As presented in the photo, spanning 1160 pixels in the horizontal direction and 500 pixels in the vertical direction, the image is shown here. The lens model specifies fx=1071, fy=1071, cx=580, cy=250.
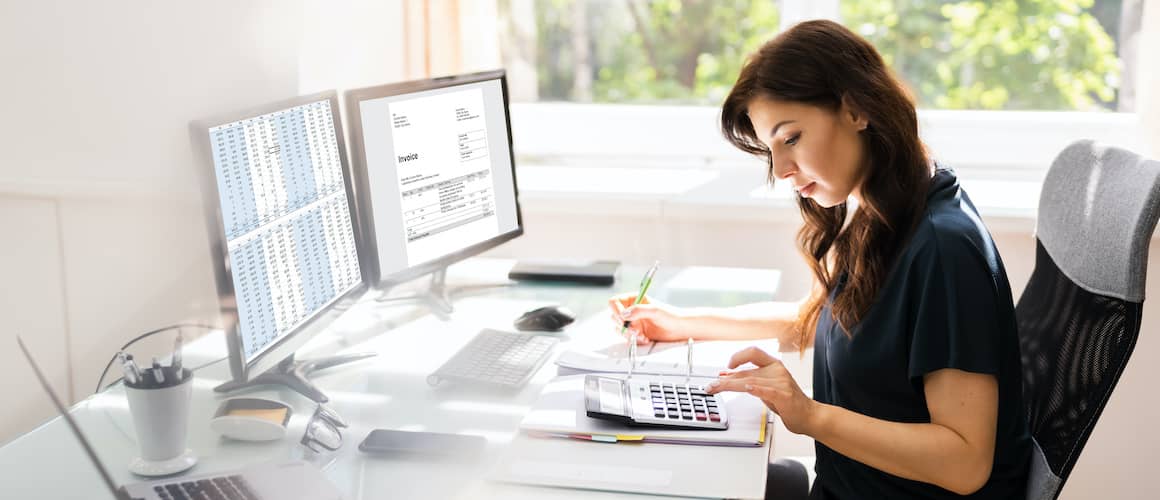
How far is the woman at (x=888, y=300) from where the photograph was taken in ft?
3.98

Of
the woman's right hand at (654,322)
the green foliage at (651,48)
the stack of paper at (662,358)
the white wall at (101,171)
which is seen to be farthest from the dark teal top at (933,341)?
the green foliage at (651,48)

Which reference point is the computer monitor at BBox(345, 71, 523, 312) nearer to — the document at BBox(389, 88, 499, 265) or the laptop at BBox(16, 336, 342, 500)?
the document at BBox(389, 88, 499, 265)

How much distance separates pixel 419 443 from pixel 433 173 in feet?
2.16

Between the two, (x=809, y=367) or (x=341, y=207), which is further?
(x=809, y=367)

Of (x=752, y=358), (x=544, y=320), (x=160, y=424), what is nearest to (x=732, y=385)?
(x=752, y=358)

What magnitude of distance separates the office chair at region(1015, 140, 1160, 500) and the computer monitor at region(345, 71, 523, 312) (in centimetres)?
94

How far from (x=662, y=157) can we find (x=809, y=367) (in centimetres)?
→ 68

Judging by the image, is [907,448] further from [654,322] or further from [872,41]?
[872,41]

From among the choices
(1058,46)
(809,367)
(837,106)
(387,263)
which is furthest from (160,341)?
(1058,46)

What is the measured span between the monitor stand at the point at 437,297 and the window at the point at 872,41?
3.01 feet

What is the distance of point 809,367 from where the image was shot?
7.87 feet

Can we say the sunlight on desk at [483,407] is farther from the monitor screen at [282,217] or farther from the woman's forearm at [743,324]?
the woman's forearm at [743,324]

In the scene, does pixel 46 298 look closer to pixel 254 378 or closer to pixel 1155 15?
pixel 254 378

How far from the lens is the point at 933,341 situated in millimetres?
1216
